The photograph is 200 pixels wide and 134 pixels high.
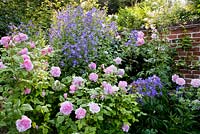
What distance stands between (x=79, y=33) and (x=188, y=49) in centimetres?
133

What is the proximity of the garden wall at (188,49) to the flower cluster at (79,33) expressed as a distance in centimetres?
85

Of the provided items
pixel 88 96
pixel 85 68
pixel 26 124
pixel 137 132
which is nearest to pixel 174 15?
pixel 85 68

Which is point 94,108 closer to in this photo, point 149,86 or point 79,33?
point 149,86

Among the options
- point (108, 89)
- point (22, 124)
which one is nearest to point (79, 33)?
point (108, 89)

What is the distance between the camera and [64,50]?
3.54 meters

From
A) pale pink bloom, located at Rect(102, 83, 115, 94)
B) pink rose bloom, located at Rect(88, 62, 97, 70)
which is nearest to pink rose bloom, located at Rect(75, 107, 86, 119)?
pale pink bloom, located at Rect(102, 83, 115, 94)

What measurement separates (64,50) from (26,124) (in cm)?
141

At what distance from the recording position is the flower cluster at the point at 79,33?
3471 millimetres

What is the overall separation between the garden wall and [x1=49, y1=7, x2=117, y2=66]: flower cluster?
2.80 ft

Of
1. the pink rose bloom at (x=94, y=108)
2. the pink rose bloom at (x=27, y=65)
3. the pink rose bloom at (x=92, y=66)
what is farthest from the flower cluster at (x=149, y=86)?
the pink rose bloom at (x=27, y=65)

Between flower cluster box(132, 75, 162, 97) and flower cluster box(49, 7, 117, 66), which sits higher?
flower cluster box(49, 7, 117, 66)

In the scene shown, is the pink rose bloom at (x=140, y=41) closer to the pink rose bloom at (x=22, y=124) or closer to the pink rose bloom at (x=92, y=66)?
the pink rose bloom at (x=92, y=66)

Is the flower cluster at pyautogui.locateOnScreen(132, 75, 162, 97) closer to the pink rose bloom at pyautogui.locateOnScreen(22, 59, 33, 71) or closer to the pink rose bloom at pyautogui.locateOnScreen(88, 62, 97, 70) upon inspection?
the pink rose bloom at pyautogui.locateOnScreen(88, 62, 97, 70)

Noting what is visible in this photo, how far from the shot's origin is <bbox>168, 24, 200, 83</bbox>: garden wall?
3.72 meters
